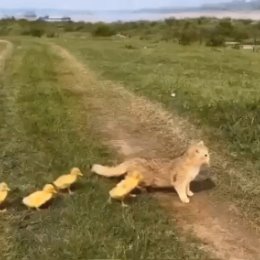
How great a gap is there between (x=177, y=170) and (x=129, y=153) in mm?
1798

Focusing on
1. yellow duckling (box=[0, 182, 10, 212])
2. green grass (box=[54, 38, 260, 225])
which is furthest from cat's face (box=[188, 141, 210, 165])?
yellow duckling (box=[0, 182, 10, 212])

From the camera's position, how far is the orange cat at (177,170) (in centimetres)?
659

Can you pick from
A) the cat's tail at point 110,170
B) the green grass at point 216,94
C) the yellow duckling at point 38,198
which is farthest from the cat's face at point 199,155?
the yellow duckling at point 38,198

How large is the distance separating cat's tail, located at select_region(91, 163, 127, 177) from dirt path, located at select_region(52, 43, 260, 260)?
1.46 ft

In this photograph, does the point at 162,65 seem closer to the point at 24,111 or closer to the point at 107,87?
the point at 107,87

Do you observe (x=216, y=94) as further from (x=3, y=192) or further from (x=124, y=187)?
(x=3, y=192)

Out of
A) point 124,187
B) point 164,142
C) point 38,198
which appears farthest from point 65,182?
point 164,142

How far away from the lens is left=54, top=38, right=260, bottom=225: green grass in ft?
24.1

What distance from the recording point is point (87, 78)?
16.0 meters

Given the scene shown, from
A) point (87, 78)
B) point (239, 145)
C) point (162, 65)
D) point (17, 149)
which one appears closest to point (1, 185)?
point (17, 149)

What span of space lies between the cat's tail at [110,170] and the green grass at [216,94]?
0.94 m

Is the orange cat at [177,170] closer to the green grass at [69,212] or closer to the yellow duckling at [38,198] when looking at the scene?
the green grass at [69,212]

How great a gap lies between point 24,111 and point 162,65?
752cm

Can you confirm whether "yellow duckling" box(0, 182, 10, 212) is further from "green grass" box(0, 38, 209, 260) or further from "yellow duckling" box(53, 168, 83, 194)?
"yellow duckling" box(53, 168, 83, 194)
